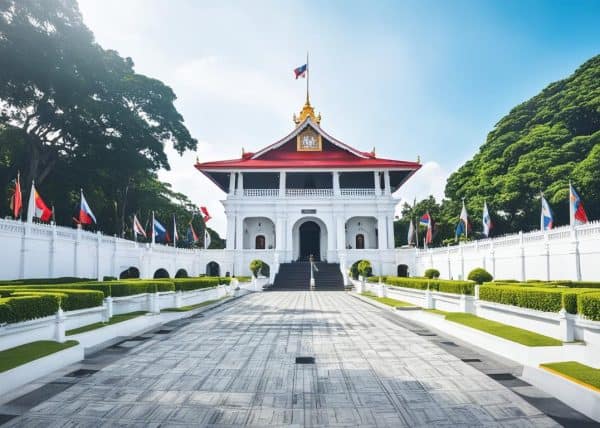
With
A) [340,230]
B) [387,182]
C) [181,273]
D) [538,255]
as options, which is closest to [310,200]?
[340,230]

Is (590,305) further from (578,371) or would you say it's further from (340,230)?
(340,230)

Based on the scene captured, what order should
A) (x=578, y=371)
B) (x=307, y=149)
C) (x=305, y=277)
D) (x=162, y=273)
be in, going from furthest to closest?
(x=307, y=149) < (x=162, y=273) < (x=305, y=277) < (x=578, y=371)

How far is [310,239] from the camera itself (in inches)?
1587

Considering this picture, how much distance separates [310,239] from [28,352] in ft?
111

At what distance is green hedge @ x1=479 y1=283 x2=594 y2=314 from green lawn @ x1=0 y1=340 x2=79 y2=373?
30.3 feet

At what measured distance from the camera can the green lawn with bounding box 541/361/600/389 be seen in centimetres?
536

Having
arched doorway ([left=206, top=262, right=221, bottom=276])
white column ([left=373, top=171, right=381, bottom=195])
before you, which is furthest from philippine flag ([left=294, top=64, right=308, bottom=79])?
arched doorway ([left=206, top=262, right=221, bottom=276])

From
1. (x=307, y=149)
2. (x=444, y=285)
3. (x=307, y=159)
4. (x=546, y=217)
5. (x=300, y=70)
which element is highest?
(x=300, y=70)

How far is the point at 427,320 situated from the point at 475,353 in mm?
4291

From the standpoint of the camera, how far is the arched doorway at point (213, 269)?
37.1 metres

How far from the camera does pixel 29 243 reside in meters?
18.1

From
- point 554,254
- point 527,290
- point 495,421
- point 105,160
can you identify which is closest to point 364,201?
point 554,254

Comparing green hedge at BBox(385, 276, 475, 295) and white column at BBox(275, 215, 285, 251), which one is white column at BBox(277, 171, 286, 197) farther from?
green hedge at BBox(385, 276, 475, 295)

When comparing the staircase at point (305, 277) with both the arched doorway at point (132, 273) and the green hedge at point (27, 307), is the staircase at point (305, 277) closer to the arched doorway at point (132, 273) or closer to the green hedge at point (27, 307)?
the arched doorway at point (132, 273)
